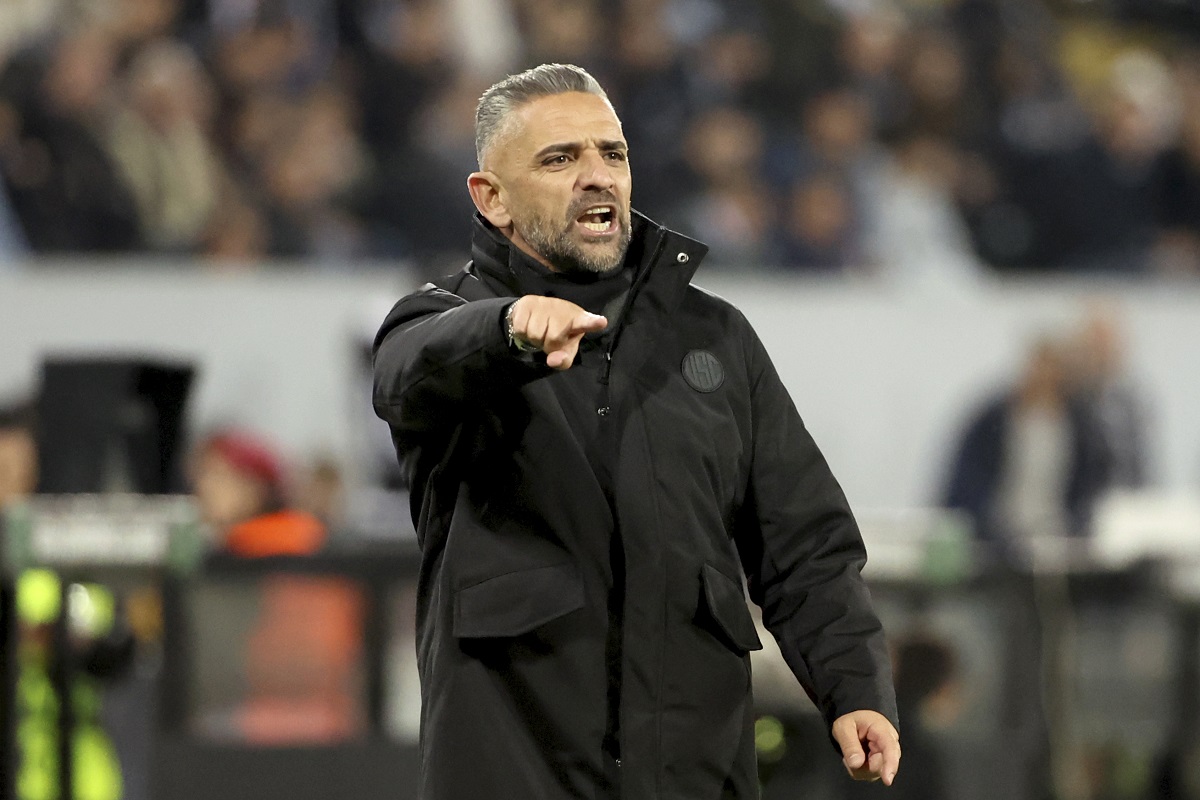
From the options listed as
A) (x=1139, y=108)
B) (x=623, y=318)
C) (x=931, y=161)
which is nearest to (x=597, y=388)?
(x=623, y=318)

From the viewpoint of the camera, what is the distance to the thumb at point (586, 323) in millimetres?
2314

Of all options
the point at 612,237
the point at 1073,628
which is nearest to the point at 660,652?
the point at 612,237

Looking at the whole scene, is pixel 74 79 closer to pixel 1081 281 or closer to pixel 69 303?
pixel 69 303

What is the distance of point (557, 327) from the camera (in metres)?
2.31

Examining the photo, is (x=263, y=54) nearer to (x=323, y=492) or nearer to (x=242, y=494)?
(x=323, y=492)

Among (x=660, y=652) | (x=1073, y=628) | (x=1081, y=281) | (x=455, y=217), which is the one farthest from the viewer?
(x=1081, y=281)

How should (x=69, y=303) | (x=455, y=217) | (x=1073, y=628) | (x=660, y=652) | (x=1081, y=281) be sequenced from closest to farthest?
(x=660, y=652) < (x=1073, y=628) < (x=69, y=303) < (x=455, y=217) < (x=1081, y=281)

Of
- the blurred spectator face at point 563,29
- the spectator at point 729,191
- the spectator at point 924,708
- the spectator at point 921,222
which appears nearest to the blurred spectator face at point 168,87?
the blurred spectator face at point 563,29

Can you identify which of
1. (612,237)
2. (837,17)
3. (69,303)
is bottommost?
(69,303)

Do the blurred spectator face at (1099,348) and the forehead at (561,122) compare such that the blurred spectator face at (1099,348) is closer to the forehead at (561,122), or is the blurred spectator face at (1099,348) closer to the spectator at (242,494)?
the spectator at (242,494)

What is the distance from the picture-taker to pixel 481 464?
104 inches

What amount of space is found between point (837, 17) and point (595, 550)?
8591 millimetres

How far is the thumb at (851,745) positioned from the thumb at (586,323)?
69 centimetres

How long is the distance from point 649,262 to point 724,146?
24.9ft
